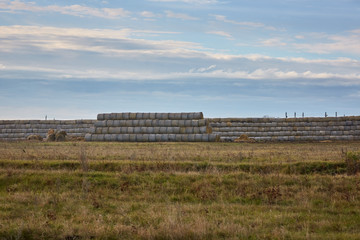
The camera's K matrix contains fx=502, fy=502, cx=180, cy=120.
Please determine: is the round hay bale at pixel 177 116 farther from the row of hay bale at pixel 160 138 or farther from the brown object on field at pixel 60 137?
the brown object on field at pixel 60 137

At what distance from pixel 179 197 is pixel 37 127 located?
1420 inches

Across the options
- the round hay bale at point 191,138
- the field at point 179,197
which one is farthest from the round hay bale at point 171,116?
the field at point 179,197

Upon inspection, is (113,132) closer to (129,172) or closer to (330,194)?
(129,172)

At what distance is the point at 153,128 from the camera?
116 ft

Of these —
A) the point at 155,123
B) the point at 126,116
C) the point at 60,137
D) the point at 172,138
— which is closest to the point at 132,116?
the point at 126,116

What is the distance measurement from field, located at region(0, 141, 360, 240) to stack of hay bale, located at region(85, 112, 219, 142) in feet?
49.7

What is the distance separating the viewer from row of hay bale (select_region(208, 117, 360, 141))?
39875 mm

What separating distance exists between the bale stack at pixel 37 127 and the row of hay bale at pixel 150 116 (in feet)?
27.3

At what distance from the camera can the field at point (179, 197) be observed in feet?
32.2

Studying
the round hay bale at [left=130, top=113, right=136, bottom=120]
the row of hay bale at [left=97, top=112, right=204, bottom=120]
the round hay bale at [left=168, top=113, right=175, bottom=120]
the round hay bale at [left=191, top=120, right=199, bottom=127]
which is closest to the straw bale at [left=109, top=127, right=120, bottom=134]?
the row of hay bale at [left=97, top=112, right=204, bottom=120]

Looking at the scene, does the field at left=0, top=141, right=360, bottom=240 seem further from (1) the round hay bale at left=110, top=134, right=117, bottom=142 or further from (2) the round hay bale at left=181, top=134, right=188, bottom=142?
(1) the round hay bale at left=110, top=134, right=117, bottom=142

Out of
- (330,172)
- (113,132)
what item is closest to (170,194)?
(330,172)

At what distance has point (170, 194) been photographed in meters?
13.6

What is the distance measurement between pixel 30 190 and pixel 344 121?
31282 millimetres
